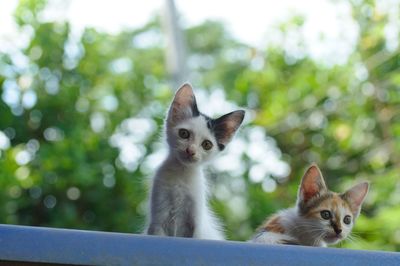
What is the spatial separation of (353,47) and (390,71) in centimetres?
39

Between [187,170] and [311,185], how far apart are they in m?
0.34

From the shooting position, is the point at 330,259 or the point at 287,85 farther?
the point at 287,85

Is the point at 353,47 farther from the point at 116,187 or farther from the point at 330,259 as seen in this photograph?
the point at 330,259

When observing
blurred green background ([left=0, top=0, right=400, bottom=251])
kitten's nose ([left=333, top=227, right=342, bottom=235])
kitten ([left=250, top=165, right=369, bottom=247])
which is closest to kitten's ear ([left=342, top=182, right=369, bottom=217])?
kitten ([left=250, top=165, right=369, bottom=247])

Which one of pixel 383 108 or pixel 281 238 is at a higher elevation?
pixel 383 108

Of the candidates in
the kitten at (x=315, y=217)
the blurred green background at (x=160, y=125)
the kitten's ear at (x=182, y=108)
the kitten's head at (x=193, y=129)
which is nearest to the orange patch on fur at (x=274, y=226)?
the kitten at (x=315, y=217)

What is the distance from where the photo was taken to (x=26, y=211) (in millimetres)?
3781

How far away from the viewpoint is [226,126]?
2.02m

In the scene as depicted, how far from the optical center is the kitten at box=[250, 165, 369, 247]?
189cm

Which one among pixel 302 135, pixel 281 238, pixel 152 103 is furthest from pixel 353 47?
pixel 281 238

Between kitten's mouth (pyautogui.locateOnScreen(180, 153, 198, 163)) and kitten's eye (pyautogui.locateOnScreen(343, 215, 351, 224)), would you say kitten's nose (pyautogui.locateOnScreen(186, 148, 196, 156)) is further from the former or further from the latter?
kitten's eye (pyautogui.locateOnScreen(343, 215, 351, 224))

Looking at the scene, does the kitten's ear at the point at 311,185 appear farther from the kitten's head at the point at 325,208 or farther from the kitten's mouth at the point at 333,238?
the kitten's mouth at the point at 333,238

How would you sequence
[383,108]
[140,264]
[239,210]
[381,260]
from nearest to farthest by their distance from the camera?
1. [140,264]
2. [381,260]
3. [239,210]
4. [383,108]

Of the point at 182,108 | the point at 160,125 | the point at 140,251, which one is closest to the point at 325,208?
the point at 182,108
